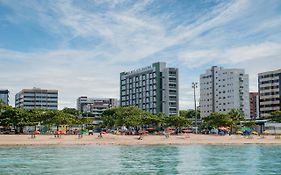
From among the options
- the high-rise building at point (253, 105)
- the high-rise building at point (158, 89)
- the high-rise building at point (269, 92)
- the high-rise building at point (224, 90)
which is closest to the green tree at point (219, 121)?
the high-rise building at point (158, 89)

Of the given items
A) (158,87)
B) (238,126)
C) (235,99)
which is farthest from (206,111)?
(238,126)

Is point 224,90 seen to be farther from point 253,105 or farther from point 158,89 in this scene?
point 158,89

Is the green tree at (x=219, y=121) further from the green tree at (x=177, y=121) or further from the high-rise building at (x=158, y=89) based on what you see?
A: the high-rise building at (x=158, y=89)

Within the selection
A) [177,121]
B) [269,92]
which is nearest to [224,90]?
[269,92]

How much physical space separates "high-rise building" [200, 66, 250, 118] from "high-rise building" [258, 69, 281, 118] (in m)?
13.8

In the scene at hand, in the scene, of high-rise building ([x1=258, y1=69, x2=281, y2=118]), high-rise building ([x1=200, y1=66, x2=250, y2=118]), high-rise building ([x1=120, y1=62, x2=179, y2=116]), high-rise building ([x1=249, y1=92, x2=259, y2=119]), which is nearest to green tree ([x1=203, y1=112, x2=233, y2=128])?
high-rise building ([x1=120, y1=62, x2=179, y2=116])

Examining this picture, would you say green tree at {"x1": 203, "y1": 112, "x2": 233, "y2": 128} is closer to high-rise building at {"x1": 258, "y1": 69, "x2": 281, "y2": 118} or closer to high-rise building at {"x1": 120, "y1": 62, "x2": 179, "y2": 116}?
high-rise building at {"x1": 120, "y1": 62, "x2": 179, "y2": 116}

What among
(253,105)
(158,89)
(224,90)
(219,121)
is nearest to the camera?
(219,121)

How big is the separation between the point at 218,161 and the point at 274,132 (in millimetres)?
71583

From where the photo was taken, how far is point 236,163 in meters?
41.9

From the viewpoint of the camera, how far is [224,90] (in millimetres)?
180500

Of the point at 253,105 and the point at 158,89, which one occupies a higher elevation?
the point at 158,89

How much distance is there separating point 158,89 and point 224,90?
104ft

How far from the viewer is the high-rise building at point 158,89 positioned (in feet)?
546
